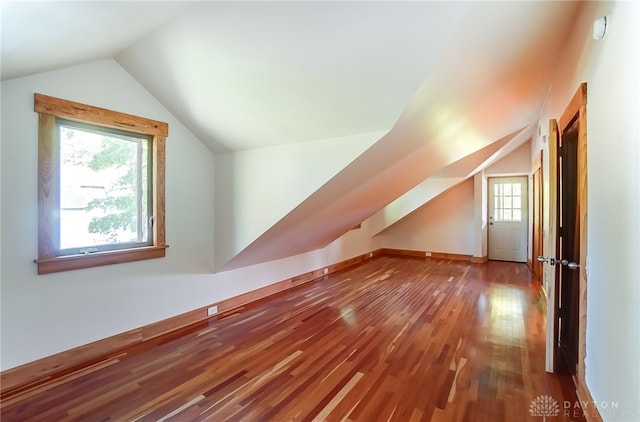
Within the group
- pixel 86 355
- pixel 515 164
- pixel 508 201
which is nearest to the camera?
pixel 86 355

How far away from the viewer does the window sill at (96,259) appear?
2207 mm

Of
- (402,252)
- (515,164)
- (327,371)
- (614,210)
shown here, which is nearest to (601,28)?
(614,210)

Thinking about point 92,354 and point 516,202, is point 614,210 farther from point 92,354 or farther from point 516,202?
point 516,202

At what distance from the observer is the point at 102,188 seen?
103 inches

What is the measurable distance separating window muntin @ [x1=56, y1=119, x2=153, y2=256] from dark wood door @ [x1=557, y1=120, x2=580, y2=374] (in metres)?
3.57

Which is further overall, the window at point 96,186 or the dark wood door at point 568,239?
the dark wood door at point 568,239

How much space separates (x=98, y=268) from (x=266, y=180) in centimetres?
163

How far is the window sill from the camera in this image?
2207 millimetres

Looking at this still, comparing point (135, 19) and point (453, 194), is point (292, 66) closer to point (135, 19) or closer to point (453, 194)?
point (135, 19)

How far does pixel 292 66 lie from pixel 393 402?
229cm

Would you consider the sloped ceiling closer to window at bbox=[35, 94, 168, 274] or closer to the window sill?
window at bbox=[35, 94, 168, 274]

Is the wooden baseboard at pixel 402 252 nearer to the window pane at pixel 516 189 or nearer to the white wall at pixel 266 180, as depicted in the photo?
the window pane at pixel 516 189

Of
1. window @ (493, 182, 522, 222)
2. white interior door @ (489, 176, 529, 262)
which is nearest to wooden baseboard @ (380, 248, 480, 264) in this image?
white interior door @ (489, 176, 529, 262)

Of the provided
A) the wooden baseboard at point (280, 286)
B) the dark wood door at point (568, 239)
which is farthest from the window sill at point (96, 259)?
the dark wood door at point (568, 239)
